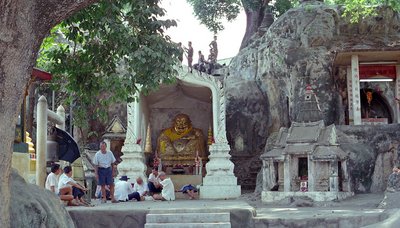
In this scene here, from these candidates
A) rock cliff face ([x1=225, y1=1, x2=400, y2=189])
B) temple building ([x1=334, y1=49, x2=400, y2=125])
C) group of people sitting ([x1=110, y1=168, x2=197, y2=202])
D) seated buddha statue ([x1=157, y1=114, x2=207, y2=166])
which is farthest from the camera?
rock cliff face ([x1=225, y1=1, x2=400, y2=189])

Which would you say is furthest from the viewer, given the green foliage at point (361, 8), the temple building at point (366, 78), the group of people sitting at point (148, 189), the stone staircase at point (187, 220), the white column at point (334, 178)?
the green foliage at point (361, 8)

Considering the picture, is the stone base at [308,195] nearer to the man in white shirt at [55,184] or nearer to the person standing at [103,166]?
the person standing at [103,166]

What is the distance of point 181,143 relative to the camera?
21.1m

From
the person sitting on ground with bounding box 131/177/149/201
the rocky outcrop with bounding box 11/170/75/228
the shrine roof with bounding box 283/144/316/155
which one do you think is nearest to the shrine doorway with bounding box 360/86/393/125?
the shrine roof with bounding box 283/144/316/155

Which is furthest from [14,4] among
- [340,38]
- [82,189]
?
[340,38]

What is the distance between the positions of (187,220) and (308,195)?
744 centimetres

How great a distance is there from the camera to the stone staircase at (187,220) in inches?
376

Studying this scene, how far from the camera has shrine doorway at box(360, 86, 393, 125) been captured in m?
26.2

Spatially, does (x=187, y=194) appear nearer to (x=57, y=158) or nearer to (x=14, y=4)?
(x=57, y=158)

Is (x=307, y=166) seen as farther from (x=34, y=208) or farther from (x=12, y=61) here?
(x=12, y=61)

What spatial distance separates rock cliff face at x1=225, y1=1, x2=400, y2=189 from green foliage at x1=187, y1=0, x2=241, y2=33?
8077 millimetres

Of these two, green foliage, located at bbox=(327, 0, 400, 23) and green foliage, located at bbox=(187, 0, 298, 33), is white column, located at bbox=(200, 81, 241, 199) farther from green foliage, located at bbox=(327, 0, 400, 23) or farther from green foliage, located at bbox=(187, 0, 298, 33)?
green foliage, located at bbox=(187, 0, 298, 33)

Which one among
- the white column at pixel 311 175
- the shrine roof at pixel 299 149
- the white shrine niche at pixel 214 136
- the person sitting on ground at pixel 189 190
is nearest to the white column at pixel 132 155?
the white shrine niche at pixel 214 136

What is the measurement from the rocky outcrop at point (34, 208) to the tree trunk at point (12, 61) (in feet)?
3.81
